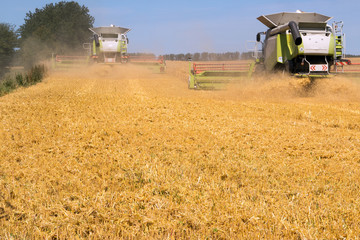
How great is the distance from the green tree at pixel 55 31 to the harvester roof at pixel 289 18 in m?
36.0

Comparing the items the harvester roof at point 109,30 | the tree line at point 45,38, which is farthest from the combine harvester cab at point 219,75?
the tree line at point 45,38

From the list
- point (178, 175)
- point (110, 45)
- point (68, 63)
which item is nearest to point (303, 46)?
point (178, 175)

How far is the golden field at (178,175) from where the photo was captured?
234cm

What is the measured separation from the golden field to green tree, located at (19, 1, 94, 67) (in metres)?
40.1

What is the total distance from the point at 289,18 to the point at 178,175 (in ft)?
30.7

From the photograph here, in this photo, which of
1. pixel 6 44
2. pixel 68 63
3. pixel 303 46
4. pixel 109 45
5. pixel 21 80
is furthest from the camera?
pixel 6 44

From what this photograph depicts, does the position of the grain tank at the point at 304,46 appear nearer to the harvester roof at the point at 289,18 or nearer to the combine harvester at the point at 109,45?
the harvester roof at the point at 289,18

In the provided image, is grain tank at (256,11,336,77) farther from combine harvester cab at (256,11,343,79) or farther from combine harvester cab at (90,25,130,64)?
combine harvester cab at (90,25,130,64)

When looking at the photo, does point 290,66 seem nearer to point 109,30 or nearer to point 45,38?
point 109,30

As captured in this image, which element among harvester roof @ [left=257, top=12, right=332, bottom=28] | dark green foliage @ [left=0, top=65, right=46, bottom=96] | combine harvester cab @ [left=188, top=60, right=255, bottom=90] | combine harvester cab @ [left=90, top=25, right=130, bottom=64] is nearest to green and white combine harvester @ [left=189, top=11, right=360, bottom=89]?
harvester roof @ [left=257, top=12, right=332, bottom=28]

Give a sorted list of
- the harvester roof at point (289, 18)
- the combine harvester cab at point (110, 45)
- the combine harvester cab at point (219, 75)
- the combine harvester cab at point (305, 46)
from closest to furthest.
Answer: the combine harvester cab at point (305, 46), the harvester roof at point (289, 18), the combine harvester cab at point (219, 75), the combine harvester cab at point (110, 45)

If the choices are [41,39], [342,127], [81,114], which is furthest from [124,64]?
[41,39]

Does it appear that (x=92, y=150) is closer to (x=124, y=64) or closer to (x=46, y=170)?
(x=46, y=170)

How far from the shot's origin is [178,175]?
3.20 m
